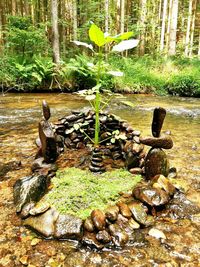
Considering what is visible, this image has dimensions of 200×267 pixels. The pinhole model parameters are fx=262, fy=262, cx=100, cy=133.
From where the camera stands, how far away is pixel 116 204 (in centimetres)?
241

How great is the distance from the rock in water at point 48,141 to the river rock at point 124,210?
1.15 meters

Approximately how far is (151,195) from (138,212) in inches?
9.5

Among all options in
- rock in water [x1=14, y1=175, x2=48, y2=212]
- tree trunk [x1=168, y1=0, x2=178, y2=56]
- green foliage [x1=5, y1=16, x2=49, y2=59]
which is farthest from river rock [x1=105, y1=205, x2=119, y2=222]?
tree trunk [x1=168, y1=0, x2=178, y2=56]

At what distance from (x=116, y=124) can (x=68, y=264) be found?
2260 mm

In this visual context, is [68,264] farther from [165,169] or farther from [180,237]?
[165,169]

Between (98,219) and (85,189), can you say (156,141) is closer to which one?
(85,189)

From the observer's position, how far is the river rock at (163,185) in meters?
2.60

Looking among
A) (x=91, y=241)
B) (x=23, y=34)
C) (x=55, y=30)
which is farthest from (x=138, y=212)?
(x=23, y=34)

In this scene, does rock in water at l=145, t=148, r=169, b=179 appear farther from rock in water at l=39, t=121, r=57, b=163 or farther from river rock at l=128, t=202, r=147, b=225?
rock in water at l=39, t=121, r=57, b=163

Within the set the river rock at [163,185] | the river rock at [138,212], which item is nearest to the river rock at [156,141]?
the river rock at [163,185]

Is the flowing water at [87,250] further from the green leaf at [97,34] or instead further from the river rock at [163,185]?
the green leaf at [97,34]

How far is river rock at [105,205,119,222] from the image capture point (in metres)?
2.20

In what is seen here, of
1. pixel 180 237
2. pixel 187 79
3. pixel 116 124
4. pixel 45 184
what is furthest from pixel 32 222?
pixel 187 79

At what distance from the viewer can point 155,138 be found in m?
2.88
